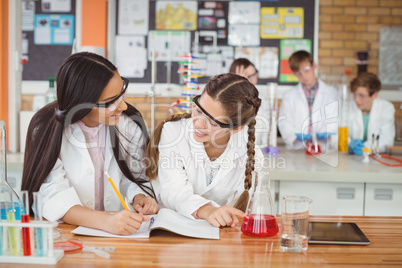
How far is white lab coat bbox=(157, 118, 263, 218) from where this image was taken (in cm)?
177

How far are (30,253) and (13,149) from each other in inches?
79.4

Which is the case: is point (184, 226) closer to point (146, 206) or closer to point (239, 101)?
point (146, 206)

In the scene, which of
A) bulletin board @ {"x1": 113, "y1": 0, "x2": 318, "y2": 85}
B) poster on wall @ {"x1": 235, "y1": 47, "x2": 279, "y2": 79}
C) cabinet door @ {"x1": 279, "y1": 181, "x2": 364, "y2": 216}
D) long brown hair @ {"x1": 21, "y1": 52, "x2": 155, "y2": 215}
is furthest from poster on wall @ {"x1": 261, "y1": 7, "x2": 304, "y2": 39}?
long brown hair @ {"x1": 21, "y1": 52, "x2": 155, "y2": 215}

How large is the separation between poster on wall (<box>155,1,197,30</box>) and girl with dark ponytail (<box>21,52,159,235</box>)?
10.3ft

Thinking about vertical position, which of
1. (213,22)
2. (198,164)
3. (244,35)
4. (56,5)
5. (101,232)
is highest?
(56,5)

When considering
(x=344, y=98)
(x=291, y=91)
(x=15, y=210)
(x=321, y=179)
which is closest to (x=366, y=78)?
(x=344, y=98)

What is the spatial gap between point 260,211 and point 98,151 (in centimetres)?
77

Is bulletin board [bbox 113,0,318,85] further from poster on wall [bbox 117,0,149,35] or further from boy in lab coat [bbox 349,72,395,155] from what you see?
boy in lab coat [bbox 349,72,395,155]

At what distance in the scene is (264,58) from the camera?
4863 millimetres

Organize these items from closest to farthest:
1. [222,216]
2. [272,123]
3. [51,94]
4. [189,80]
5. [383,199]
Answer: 1. [222,216]
2. [383,199]
3. [189,80]
4. [51,94]
5. [272,123]

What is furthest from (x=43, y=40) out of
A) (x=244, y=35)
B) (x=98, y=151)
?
(x=98, y=151)

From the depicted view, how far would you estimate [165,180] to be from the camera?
171 centimetres

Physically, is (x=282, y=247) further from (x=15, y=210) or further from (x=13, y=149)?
(x=13, y=149)

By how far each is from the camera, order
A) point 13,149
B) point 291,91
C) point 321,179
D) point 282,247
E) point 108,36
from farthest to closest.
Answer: point 108,36 → point 291,91 → point 13,149 → point 321,179 → point 282,247
